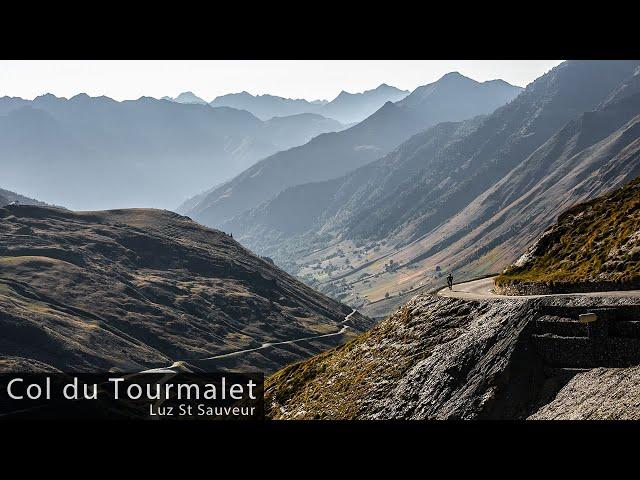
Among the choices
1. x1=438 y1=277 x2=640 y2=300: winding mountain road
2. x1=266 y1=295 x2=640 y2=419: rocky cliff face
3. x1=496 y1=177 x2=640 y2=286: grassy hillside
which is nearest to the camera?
x1=266 y1=295 x2=640 y2=419: rocky cliff face

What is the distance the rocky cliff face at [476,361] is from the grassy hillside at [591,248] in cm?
533

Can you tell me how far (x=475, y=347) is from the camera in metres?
54.5

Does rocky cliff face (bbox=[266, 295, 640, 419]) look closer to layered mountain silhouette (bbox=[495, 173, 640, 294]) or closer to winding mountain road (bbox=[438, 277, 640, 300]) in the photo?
winding mountain road (bbox=[438, 277, 640, 300])

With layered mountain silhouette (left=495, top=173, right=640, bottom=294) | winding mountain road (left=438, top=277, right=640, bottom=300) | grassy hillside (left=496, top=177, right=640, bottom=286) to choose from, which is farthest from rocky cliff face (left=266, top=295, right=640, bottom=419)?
grassy hillside (left=496, top=177, right=640, bottom=286)

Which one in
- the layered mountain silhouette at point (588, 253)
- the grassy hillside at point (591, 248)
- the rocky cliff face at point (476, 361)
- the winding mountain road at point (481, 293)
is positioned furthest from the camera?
the grassy hillside at point (591, 248)

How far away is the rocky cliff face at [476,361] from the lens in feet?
158

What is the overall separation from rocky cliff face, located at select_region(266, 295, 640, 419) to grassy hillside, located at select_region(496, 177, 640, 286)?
5.33m

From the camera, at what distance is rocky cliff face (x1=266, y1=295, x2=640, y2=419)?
4806cm

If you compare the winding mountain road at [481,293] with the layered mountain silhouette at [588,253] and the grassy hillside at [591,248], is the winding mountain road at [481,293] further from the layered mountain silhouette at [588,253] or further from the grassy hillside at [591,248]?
the grassy hillside at [591,248]

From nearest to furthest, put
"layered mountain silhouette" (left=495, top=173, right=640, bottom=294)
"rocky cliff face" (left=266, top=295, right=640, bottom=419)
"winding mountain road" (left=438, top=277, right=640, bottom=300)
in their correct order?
1. "rocky cliff face" (left=266, top=295, right=640, bottom=419)
2. "winding mountain road" (left=438, top=277, right=640, bottom=300)
3. "layered mountain silhouette" (left=495, top=173, right=640, bottom=294)

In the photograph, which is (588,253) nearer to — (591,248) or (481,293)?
(591,248)

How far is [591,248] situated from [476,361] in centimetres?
1673

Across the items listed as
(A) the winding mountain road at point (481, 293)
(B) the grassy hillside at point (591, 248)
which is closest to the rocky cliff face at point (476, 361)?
(A) the winding mountain road at point (481, 293)
